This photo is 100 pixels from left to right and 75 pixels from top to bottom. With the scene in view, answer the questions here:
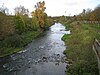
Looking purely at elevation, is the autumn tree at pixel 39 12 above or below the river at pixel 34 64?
above

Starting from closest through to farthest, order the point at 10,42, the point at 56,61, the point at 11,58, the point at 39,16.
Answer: the point at 56,61 < the point at 11,58 < the point at 10,42 < the point at 39,16

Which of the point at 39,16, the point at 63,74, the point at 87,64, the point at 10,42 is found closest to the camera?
the point at 87,64

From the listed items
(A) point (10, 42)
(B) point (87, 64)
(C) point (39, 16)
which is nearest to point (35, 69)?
(B) point (87, 64)

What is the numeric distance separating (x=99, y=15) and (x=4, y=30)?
34.7m

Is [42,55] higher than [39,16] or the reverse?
the reverse

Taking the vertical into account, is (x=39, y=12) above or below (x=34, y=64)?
above

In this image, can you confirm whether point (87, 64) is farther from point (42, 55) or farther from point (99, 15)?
point (99, 15)

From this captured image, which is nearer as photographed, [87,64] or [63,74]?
[87,64]

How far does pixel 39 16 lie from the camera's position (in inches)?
2889

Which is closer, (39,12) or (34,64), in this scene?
(34,64)

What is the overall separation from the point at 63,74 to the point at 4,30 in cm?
1909

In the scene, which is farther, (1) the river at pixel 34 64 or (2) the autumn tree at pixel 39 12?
(2) the autumn tree at pixel 39 12

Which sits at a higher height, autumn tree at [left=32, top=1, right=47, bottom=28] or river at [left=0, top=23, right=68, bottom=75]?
autumn tree at [left=32, top=1, right=47, bottom=28]

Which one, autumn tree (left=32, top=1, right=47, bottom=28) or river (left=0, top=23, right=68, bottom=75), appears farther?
autumn tree (left=32, top=1, right=47, bottom=28)
